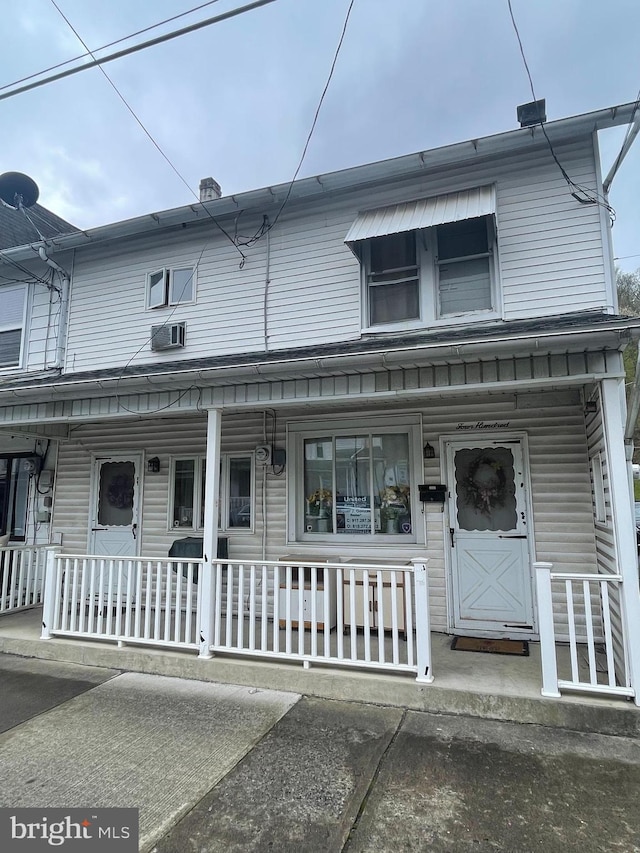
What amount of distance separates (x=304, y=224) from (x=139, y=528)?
186 inches

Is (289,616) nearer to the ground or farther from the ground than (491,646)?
farther from the ground

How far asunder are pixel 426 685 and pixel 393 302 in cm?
405

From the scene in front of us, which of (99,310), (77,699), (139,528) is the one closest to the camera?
(77,699)

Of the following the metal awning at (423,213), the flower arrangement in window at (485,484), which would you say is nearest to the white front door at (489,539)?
the flower arrangement in window at (485,484)

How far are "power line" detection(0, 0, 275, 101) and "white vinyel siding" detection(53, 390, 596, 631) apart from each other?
3801 mm

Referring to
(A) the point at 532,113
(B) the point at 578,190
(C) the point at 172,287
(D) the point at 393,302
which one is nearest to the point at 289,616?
(D) the point at 393,302

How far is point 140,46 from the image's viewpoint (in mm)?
4121

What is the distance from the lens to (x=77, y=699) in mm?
4105

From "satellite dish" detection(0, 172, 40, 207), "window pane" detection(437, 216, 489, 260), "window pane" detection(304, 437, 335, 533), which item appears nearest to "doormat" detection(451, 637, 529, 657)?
"window pane" detection(304, 437, 335, 533)

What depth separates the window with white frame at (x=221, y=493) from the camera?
21.1 ft

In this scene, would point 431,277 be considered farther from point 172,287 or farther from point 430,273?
point 172,287

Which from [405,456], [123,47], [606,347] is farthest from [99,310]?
[606,347]

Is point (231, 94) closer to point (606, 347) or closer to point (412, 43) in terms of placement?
point (412, 43)

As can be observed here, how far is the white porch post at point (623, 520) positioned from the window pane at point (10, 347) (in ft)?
26.8
